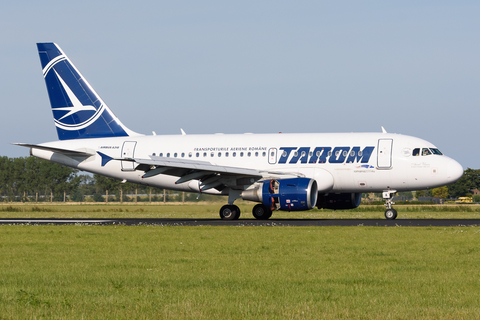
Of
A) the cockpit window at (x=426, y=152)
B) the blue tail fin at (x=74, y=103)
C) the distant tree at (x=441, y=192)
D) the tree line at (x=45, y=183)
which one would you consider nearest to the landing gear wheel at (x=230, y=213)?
the blue tail fin at (x=74, y=103)

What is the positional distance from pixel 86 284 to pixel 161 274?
1545 millimetres

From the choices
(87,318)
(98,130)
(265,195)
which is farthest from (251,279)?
(98,130)

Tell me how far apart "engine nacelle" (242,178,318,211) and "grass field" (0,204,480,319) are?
7.71 metres

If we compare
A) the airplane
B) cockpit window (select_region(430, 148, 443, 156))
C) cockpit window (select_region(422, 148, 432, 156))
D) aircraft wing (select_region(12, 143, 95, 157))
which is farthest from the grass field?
aircraft wing (select_region(12, 143, 95, 157))

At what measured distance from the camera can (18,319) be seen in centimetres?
761

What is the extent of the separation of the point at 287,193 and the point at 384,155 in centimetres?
533

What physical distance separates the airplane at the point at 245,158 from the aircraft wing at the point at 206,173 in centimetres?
5

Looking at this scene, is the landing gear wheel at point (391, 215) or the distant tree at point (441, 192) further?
the distant tree at point (441, 192)

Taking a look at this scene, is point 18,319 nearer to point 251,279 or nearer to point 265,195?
point 251,279

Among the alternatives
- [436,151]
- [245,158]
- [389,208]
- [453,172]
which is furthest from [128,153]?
[453,172]

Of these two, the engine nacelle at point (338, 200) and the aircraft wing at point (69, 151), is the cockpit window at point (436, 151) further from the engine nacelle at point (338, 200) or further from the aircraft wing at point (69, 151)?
the aircraft wing at point (69, 151)

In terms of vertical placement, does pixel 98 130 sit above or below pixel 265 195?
above

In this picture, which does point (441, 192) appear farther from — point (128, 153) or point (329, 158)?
point (128, 153)

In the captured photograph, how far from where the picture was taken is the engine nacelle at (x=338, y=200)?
31984 millimetres
